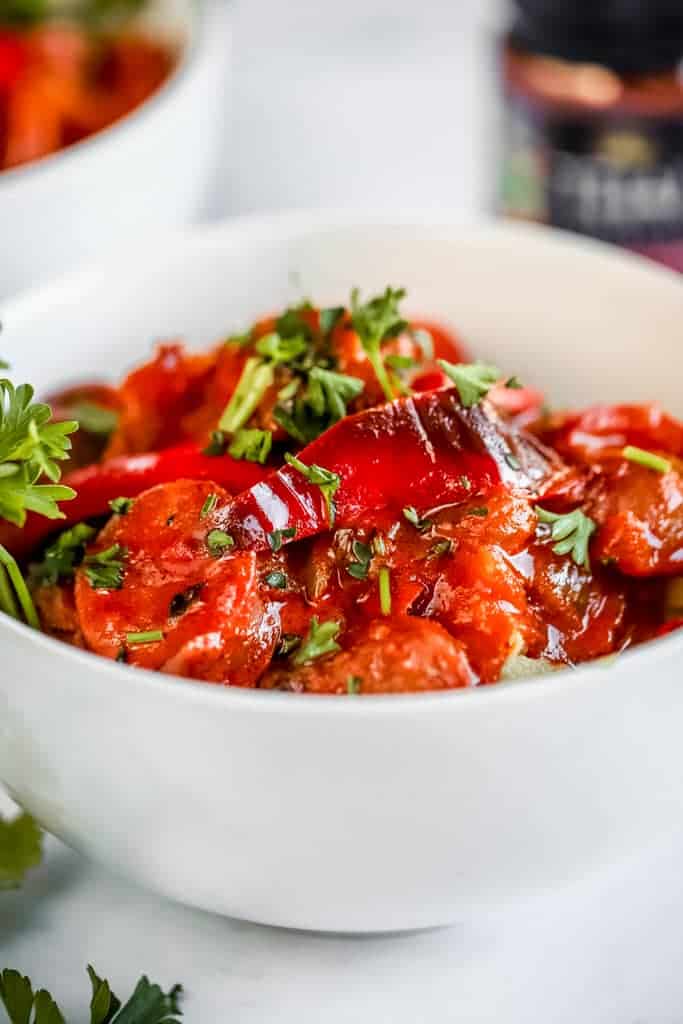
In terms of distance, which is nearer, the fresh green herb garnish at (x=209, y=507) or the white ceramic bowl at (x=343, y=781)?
the white ceramic bowl at (x=343, y=781)

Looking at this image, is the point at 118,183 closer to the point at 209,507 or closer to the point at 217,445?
the point at 217,445

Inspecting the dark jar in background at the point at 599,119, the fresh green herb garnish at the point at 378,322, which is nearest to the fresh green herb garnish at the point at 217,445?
the fresh green herb garnish at the point at 378,322

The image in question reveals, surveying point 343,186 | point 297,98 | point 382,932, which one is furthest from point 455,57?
point 382,932

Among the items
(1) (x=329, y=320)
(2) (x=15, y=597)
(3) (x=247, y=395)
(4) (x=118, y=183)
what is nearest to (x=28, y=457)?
(2) (x=15, y=597)

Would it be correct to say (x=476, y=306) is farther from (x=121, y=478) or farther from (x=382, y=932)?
(x=382, y=932)

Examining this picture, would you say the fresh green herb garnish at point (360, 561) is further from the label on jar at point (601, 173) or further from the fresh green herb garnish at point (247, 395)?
the label on jar at point (601, 173)

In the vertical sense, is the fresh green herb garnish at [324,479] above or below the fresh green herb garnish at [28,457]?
below
